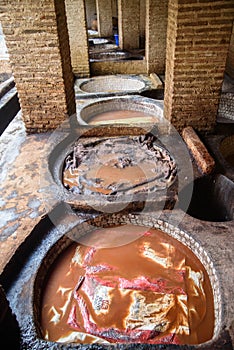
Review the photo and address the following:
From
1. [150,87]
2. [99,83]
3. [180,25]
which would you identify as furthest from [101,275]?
[99,83]

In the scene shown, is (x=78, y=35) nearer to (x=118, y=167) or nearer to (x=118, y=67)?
(x=118, y=67)

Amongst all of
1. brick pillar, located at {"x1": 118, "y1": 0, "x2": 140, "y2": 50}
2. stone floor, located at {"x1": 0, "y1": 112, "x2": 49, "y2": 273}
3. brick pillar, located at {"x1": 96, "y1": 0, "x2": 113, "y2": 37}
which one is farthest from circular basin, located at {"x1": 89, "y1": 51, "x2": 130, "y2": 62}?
stone floor, located at {"x1": 0, "y1": 112, "x2": 49, "y2": 273}

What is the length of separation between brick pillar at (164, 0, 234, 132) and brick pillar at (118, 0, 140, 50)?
7487 millimetres

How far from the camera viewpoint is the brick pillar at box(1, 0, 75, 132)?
4125 mm

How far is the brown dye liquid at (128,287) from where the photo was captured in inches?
99.7

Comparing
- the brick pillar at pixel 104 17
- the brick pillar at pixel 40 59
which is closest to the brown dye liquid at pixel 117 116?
the brick pillar at pixel 40 59

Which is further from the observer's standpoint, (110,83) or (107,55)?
(107,55)

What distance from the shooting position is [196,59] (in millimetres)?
4273

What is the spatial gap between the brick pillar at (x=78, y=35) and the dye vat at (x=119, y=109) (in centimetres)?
275

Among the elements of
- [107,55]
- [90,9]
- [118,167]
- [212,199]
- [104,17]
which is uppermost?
[90,9]

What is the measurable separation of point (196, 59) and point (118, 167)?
1.94 m

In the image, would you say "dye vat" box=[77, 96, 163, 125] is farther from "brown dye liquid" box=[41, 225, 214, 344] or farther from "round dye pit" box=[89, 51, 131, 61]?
"round dye pit" box=[89, 51, 131, 61]

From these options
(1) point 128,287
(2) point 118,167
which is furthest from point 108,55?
(1) point 128,287

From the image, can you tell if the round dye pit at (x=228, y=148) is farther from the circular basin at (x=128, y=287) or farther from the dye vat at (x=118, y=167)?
the circular basin at (x=128, y=287)
